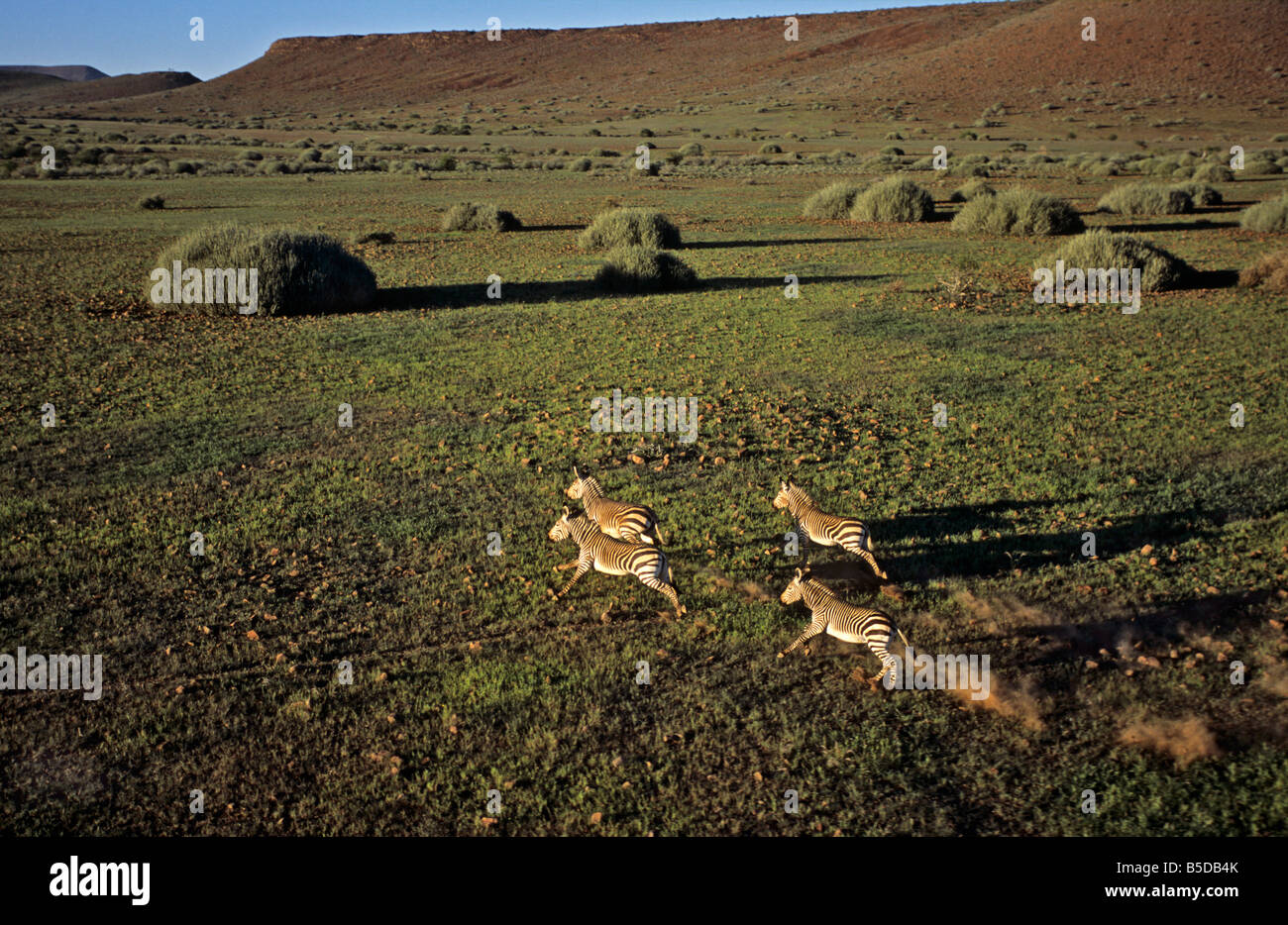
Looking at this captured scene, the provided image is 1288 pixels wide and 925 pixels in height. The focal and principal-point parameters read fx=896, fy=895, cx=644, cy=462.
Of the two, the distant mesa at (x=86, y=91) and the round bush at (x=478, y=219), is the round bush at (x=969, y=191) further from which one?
the distant mesa at (x=86, y=91)

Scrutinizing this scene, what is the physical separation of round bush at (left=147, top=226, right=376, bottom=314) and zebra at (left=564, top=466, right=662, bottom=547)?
1357cm

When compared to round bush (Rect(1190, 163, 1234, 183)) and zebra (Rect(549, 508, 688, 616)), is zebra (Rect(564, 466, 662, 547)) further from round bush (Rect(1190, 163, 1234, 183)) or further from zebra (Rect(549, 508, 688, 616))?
round bush (Rect(1190, 163, 1234, 183))

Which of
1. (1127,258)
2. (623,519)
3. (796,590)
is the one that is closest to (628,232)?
(1127,258)

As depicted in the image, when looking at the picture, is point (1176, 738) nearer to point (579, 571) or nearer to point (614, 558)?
point (614, 558)

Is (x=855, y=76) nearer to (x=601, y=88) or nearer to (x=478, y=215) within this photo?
(x=601, y=88)

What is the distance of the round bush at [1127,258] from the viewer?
2042 centimetres

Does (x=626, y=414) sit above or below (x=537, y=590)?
above

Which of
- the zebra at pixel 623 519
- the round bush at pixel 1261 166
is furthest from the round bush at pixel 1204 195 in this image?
the zebra at pixel 623 519

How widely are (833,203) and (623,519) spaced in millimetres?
30238

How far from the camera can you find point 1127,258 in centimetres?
2061

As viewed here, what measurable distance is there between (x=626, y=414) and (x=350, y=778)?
7.51 m

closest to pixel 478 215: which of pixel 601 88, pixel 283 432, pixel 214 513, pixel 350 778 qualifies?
pixel 283 432

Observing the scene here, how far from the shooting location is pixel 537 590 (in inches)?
298
